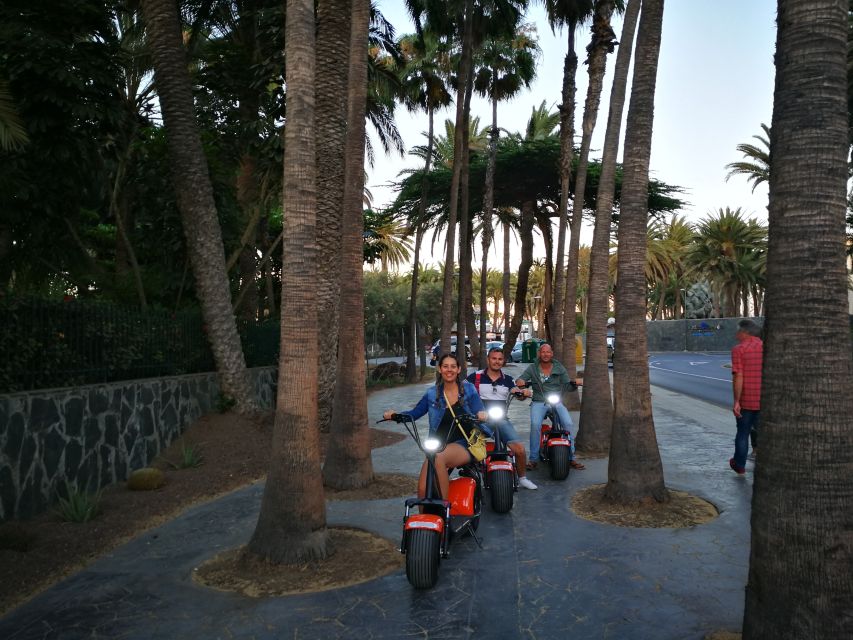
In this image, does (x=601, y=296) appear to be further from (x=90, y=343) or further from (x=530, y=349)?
(x=530, y=349)

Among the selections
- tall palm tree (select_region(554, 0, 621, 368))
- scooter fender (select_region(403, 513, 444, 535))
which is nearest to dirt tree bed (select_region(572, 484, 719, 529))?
scooter fender (select_region(403, 513, 444, 535))

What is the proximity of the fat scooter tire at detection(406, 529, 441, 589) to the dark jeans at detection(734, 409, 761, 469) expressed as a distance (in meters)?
5.40

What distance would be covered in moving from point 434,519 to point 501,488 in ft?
7.15

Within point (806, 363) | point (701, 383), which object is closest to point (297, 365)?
point (806, 363)

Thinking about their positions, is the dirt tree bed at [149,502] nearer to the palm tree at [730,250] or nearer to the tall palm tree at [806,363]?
the tall palm tree at [806,363]

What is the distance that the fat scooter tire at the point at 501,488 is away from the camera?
7.07 meters

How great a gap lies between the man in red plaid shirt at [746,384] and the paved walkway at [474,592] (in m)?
1.46

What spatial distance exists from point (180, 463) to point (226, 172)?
388 inches

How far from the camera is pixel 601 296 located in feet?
38.2

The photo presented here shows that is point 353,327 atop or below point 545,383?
atop

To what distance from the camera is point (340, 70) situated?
38.5 feet

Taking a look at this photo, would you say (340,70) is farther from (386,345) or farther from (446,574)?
(386,345)

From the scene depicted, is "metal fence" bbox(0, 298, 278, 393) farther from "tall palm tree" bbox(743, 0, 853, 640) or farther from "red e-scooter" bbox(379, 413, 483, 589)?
"tall palm tree" bbox(743, 0, 853, 640)

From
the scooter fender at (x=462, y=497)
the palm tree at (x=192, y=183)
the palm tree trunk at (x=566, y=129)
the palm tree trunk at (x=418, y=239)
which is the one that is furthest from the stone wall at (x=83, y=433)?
the palm tree trunk at (x=418, y=239)
